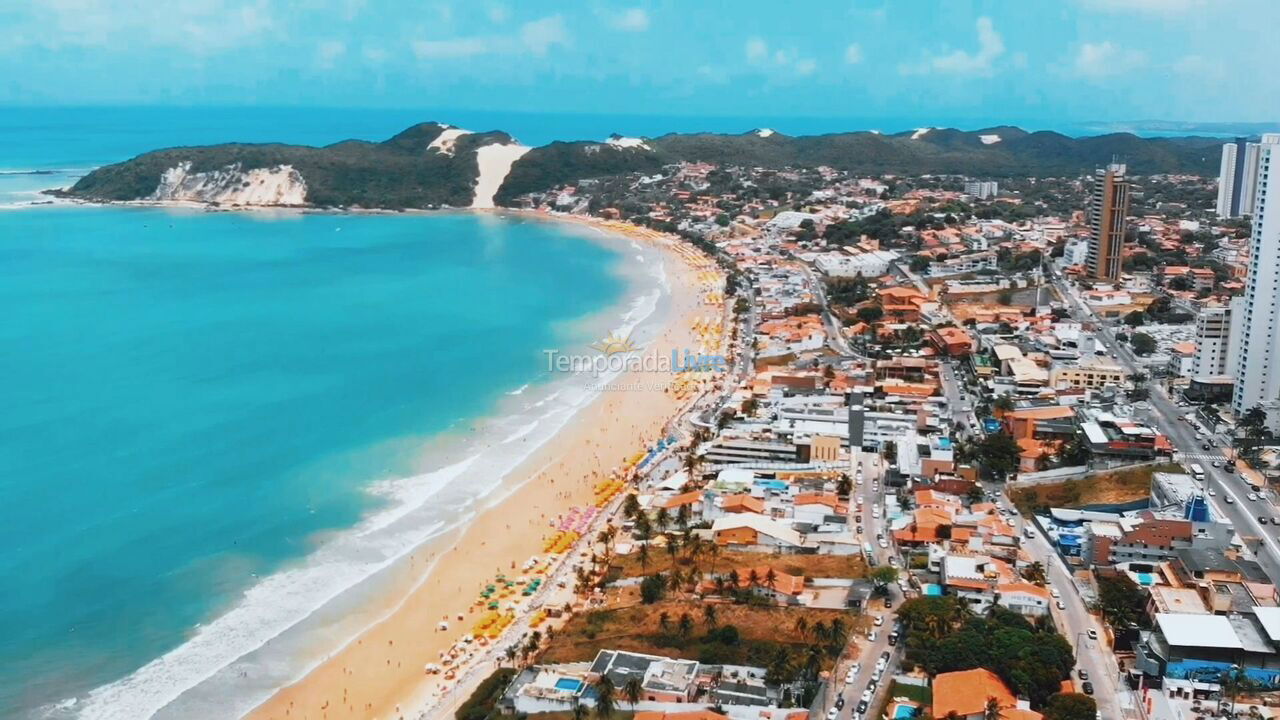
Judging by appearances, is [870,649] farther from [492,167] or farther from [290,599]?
[492,167]

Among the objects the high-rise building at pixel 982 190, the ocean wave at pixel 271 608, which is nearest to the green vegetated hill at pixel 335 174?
the high-rise building at pixel 982 190

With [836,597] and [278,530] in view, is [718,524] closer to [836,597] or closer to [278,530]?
[836,597]

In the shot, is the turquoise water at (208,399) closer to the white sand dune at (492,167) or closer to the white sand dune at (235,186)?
the white sand dune at (492,167)

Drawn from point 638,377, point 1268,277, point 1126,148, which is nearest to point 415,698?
point 638,377

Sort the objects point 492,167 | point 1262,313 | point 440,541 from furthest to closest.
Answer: point 492,167
point 1262,313
point 440,541

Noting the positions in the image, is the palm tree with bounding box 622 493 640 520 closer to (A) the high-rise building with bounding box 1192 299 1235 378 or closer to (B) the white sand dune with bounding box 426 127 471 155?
(A) the high-rise building with bounding box 1192 299 1235 378

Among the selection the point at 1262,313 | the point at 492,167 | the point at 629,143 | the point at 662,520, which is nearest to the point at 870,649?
the point at 662,520
